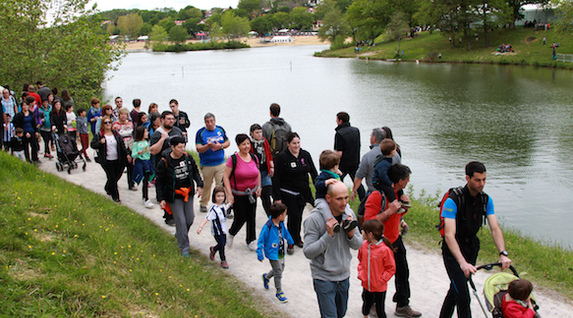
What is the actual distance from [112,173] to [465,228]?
7.19m

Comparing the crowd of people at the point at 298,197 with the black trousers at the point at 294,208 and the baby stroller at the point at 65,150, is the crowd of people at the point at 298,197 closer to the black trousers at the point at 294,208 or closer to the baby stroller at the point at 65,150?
the black trousers at the point at 294,208

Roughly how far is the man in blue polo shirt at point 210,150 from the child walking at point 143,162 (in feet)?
4.17

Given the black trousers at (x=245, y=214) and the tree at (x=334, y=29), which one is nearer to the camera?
the black trousers at (x=245, y=214)

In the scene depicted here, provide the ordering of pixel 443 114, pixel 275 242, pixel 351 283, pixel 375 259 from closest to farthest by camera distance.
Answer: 1. pixel 375 259
2. pixel 275 242
3. pixel 351 283
4. pixel 443 114

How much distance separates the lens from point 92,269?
5223mm

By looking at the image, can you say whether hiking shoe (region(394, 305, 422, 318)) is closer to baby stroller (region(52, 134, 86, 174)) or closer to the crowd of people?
the crowd of people

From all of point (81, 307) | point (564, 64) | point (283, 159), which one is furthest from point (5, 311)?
point (564, 64)

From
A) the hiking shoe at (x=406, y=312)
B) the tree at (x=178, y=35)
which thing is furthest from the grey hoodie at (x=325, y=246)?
the tree at (x=178, y=35)

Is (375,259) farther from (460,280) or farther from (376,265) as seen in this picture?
(460,280)

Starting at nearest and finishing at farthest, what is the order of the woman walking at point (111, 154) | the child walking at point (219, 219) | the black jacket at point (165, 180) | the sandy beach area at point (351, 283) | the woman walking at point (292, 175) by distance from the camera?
the sandy beach area at point (351, 283) < the child walking at point (219, 219) < the black jacket at point (165, 180) < the woman walking at point (292, 175) < the woman walking at point (111, 154)

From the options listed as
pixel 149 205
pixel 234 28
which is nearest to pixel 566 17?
pixel 149 205

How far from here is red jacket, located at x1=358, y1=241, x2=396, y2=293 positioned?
17.0ft

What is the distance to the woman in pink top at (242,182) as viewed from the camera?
24.2 feet

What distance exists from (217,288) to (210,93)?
34.5 metres
